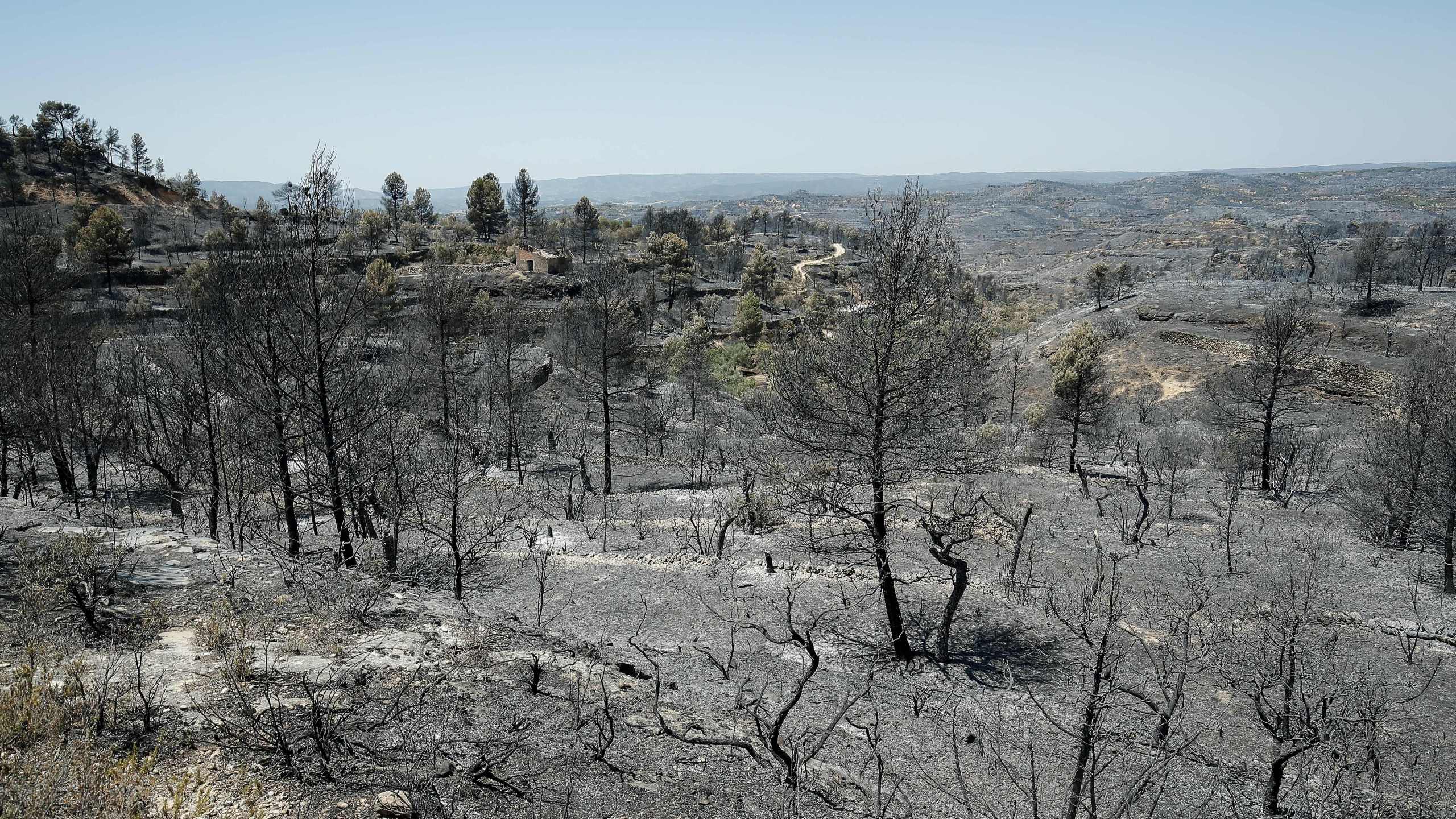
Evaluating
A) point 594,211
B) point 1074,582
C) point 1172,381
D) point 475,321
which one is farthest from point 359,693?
point 594,211

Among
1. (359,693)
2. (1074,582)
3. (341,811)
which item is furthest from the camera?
(1074,582)

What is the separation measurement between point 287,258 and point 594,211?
90951 mm

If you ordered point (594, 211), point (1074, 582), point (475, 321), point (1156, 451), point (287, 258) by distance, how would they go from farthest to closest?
1. point (594, 211)
2. point (475, 321)
3. point (1156, 451)
4. point (1074, 582)
5. point (287, 258)

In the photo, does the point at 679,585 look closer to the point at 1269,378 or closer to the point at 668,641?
the point at 668,641

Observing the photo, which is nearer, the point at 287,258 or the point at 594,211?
the point at 287,258

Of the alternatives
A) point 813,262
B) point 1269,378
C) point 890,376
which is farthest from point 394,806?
point 813,262

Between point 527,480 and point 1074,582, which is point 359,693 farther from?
point 527,480

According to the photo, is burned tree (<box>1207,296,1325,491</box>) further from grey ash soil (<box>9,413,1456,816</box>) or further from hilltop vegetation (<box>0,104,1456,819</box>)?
grey ash soil (<box>9,413,1456,816</box>)

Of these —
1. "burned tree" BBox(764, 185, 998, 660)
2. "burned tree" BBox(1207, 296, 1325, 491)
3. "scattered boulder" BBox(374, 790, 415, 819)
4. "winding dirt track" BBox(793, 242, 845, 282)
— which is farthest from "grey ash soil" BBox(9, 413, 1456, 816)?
"winding dirt track" BBox(793, 242, 845, 282)

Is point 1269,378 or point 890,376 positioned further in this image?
point 1269,378

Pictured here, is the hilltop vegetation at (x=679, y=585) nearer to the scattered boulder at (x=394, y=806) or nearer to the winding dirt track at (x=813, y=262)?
the scattered boulder at (x=394, y=806)

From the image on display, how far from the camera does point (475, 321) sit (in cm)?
4744

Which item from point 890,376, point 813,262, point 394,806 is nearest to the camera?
point 394,806

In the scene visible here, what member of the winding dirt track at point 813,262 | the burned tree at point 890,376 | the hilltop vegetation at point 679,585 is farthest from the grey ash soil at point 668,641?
the winding dirt track at point 813,262
